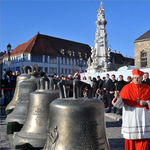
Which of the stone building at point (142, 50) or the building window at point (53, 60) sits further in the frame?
the building window at point (53, 60)

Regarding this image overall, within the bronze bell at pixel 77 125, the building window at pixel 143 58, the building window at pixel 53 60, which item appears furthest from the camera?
the building window at pixel 53 60

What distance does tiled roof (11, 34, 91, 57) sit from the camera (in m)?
67.2

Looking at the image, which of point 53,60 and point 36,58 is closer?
point 36,58

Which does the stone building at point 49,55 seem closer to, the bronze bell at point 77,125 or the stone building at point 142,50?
the stone building at point 142,50

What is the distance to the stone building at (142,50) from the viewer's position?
134 feet

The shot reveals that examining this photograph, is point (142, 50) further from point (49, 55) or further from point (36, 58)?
point (49, 55)

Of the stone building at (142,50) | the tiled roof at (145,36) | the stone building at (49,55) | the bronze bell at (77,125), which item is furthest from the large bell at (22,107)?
the stone building at (49,55)

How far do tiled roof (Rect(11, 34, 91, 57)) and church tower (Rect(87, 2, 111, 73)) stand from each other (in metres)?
32.1

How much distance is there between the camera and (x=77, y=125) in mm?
2469

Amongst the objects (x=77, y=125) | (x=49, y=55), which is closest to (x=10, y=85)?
(x=77, y=125)

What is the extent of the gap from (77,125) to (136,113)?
6.66 ft

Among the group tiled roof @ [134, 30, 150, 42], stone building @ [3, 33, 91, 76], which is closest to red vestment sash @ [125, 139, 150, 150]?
tiled roof @ [134, 30, 150, 42]

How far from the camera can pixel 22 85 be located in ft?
19.0

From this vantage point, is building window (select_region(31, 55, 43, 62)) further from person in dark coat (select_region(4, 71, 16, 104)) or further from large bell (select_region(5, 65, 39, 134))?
large bell (select_region(5, 65, 39, 134))
